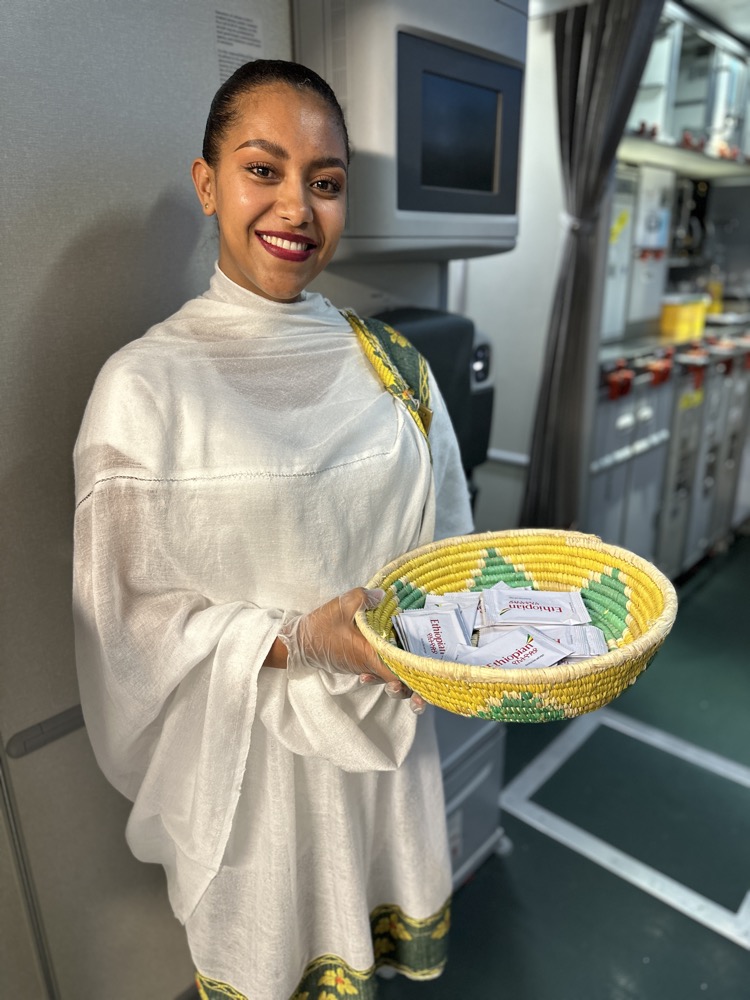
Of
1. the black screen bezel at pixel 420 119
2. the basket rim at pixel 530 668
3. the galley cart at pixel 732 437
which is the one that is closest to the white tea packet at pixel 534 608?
the basket rim at pixel 530 668

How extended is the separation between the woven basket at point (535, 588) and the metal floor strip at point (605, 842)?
3.85 feet

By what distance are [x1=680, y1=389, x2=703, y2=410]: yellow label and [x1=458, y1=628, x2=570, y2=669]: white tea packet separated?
2563mm

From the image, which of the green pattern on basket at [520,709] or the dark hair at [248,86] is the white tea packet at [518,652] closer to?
the green pattern on basket at [520,709]

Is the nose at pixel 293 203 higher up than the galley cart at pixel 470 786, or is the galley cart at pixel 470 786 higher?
the nose at pixel 293 203

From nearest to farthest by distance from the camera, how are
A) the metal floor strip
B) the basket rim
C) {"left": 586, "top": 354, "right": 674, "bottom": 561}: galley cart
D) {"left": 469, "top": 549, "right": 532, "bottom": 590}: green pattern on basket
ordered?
1. the basket rim
2. {"left": 469, "top": 549, "right": 532, "bottom": 590}: green pattern on basket
3. the metal floor strip
4. {"left": 586, "top": 354, "right": 674, "bottom": 561}: galley cart

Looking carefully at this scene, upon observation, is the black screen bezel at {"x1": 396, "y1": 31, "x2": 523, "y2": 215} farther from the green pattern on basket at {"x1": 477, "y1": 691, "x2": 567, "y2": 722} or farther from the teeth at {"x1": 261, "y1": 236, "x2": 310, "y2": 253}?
the green pattern on basket at {"x1": 477, "y1": 691, "x2": 567, "y2": 722}

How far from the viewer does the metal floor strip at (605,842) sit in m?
1.74

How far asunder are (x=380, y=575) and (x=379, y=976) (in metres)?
1.17

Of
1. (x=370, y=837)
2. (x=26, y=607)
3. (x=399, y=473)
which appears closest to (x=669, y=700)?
(x=370, y=837)

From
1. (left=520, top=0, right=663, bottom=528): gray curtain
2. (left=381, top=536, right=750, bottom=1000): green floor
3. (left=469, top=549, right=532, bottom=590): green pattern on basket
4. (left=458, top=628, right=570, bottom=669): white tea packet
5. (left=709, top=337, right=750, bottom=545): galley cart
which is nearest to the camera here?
(left=458, top=628, right=570, bottom=669): white tea packet

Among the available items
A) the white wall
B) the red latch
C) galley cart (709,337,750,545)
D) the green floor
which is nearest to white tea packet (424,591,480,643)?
the green floor

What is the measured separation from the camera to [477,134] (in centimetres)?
143

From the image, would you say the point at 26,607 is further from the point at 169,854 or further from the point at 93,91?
the point at 93,91

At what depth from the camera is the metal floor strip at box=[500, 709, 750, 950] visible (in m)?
1.74
